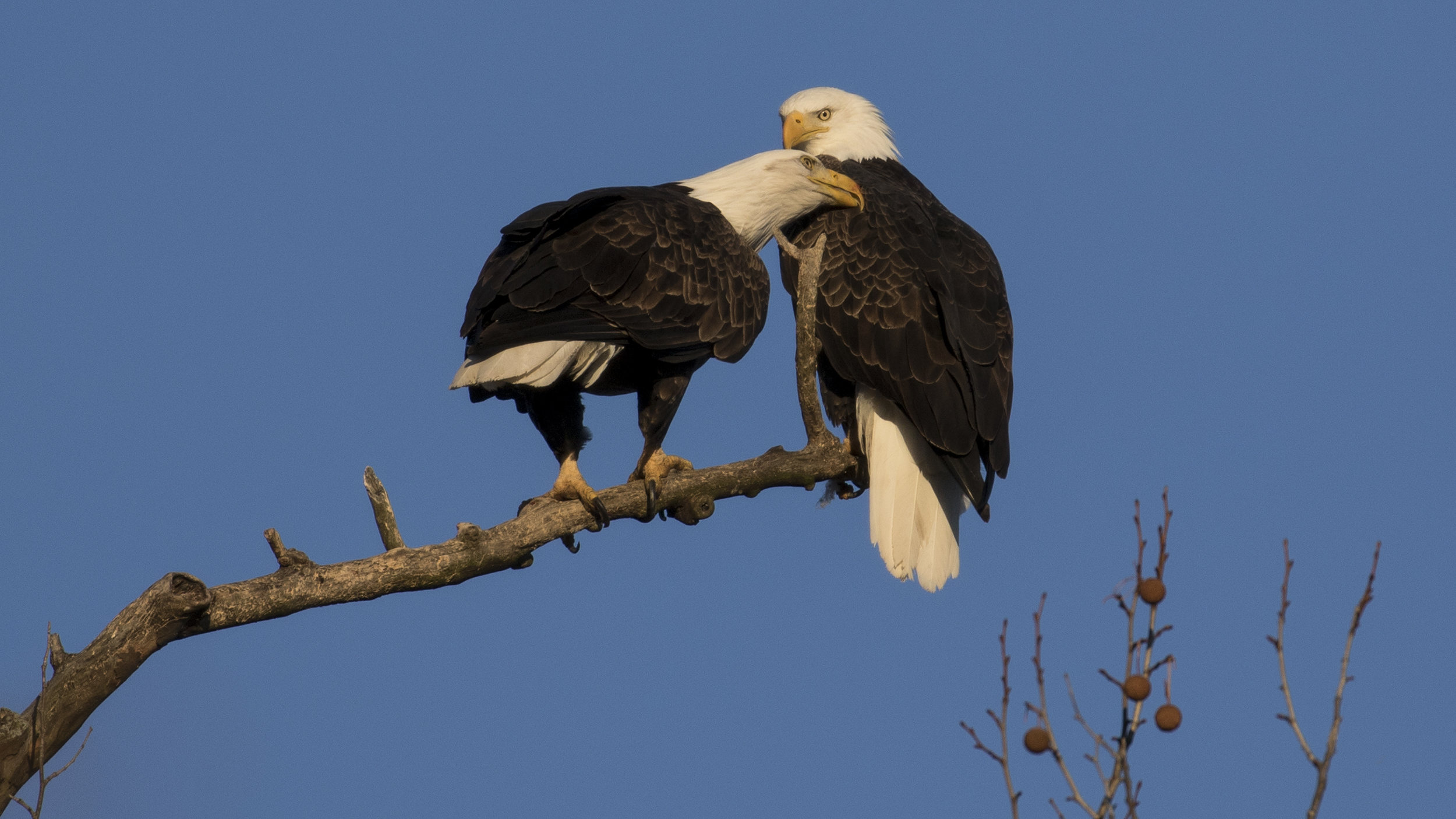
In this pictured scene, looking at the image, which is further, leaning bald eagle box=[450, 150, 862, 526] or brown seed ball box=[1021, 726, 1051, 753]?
leaning bald eagle box=[450, 150, 862, 526]

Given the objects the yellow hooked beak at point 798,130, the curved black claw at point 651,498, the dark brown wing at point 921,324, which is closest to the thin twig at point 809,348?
the dark brown wing at point 921,324

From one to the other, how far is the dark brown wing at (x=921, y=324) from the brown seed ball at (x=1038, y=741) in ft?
9.08

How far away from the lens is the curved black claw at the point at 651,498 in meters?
5.07

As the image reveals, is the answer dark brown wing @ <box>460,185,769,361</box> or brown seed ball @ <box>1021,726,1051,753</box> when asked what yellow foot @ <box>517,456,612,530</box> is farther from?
brown seed ball @ <box>1021,726,1051,753</box>

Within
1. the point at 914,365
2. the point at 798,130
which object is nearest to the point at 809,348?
the point at 914,365

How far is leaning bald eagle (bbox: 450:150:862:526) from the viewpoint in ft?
15.6

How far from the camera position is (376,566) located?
13.5 ft

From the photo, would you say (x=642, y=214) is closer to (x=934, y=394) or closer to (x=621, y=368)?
(x=621, y=368)

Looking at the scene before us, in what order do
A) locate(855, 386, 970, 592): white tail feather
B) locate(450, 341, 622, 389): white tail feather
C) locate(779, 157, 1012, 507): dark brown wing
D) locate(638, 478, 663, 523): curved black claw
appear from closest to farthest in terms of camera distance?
locate(450, 341, 622, 389): white tail feather → locate(638, 478, 663, 523): curved black claw → locate(779, 157, 1012, 507): dark brown wing → locate(855, 386, 970, 592): white tail feather

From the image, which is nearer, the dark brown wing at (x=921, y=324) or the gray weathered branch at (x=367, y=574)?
the gray weathered branch at (x=367, y=574)

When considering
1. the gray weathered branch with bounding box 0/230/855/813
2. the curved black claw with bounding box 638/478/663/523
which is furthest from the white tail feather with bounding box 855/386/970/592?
the curved black claw with bounding box 638/478/663/523

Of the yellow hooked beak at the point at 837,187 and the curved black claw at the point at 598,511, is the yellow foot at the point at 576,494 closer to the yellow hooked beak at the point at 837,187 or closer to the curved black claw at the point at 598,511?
the curved black claw at the point at 598,511

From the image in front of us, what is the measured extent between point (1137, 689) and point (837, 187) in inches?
147

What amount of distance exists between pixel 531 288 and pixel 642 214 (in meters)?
0.63
